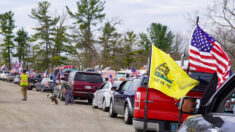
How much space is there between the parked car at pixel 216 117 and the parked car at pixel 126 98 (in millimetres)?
8420

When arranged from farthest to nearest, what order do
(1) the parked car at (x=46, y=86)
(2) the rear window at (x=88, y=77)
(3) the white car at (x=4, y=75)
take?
(3) the white car at (x=4, y=75) → (1) the parked car at (x=46, y=86) → (2) the rear window at (x=88, y=77)

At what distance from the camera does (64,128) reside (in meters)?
12.4

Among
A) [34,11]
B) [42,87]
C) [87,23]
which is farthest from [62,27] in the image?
[42,87]

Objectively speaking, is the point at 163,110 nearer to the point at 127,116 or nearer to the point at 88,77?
the point at 127,116

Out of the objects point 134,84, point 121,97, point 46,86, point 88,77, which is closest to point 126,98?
point 134,84

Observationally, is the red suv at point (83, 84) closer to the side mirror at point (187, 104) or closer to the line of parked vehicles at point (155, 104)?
the line of parked vehicles at point (155, 104)

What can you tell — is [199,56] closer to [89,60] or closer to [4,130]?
[4,130]

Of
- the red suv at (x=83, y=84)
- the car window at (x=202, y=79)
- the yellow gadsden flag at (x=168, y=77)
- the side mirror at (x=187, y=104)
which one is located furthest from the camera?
the red suv at (x=83, y=84)

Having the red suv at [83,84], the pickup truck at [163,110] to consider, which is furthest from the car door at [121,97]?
the red suv at [83,84]

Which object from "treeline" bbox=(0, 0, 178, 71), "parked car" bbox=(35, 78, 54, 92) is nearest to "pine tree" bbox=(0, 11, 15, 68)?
"treeline" bbox=(0, 0, 178, 71)

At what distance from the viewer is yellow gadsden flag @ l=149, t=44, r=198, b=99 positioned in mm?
8406

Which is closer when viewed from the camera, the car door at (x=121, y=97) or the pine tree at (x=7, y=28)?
the car door at (x=121, y=97)

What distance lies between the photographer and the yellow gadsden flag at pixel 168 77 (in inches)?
331

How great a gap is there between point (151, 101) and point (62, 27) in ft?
244
